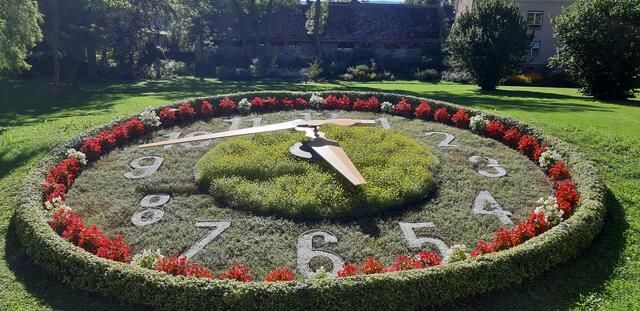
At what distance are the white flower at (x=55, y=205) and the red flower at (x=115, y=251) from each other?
1.56 metres

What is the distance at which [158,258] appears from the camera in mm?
7520

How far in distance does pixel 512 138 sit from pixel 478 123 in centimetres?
129

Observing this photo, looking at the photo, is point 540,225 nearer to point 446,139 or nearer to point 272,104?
point 446,139

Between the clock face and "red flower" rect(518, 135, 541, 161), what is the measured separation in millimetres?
282

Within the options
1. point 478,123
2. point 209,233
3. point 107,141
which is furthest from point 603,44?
point 209,233

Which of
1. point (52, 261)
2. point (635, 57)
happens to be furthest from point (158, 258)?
point (635, 57)

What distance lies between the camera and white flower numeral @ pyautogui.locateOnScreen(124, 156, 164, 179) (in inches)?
449

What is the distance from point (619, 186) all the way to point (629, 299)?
4267 mm

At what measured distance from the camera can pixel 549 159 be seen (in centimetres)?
1145

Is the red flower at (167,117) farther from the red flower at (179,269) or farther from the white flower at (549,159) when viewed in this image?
the white flower at (549,159)

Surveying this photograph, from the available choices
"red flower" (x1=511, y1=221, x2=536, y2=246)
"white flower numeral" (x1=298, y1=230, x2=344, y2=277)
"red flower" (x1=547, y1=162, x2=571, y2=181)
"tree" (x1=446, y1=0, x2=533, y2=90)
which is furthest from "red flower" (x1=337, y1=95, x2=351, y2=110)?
"tree" (x1=446, y1=0, x2=533, y2=90)

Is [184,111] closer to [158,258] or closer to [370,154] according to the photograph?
[370,154]

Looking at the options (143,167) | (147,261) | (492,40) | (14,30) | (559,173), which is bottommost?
(147,261)

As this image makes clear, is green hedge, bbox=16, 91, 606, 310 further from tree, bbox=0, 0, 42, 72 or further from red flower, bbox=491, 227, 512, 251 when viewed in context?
tree, bbox=0, 0, 42, 72
